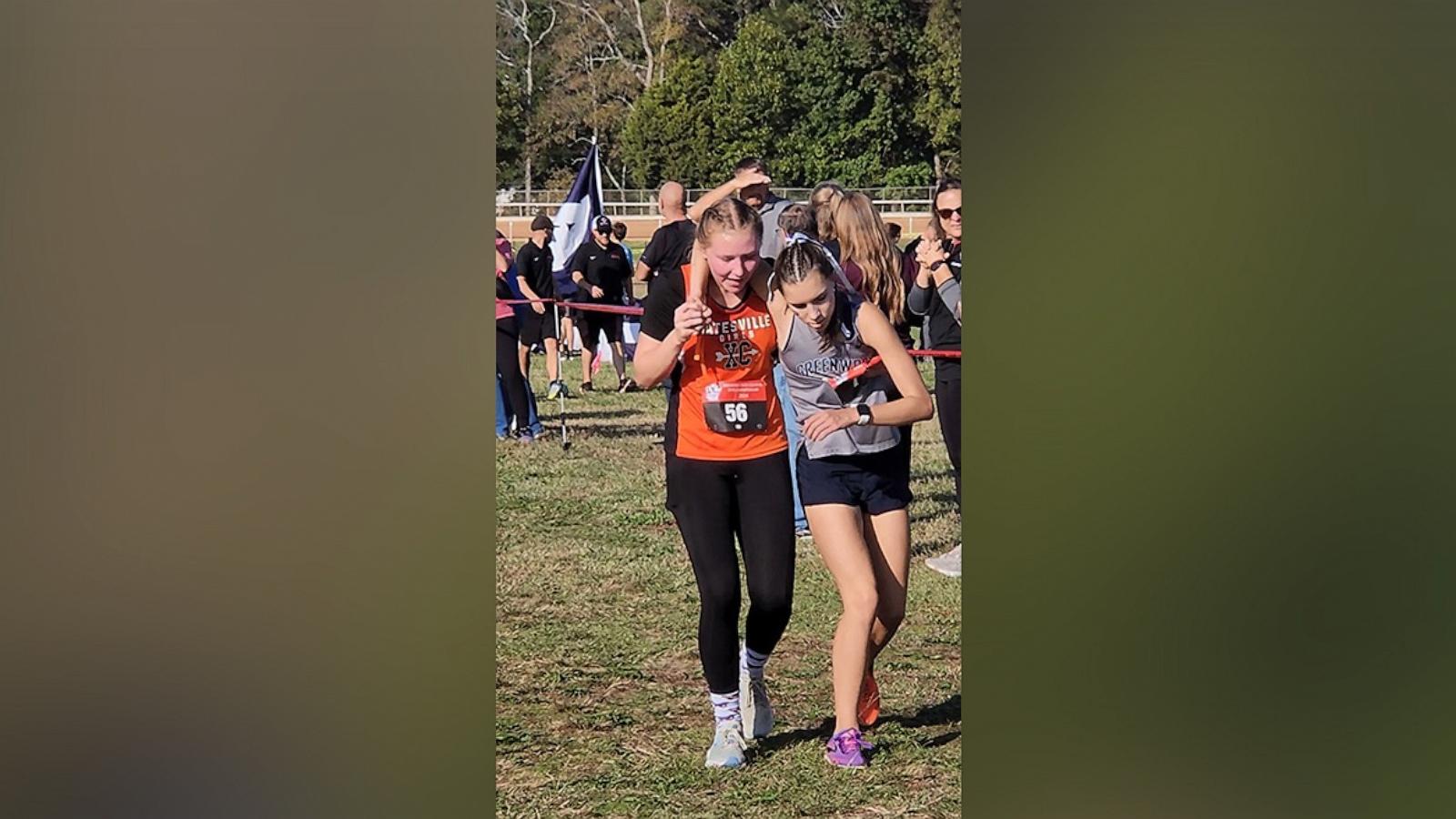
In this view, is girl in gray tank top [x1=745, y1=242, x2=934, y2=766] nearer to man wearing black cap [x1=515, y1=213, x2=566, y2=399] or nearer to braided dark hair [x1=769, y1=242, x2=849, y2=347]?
braided dark hair [x1=769, y1=242, x2=849, y2=347]

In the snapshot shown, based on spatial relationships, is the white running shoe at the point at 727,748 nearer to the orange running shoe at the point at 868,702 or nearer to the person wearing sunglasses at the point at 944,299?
the orange running shoe at the point at 868,702

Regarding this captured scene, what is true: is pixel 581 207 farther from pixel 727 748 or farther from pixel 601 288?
pixel 727 748

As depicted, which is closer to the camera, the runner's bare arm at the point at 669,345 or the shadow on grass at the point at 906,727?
the runner's bare arm at the point at 669,345

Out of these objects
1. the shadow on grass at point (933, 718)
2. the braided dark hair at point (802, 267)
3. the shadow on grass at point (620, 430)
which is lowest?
the shadow on grass at point (933, 718)

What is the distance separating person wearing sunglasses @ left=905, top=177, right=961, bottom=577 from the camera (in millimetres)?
4969

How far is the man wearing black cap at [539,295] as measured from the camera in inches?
199

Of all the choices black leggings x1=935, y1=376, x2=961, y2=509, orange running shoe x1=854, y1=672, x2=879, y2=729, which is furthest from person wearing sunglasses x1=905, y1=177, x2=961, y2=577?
orange running shoe x1=854, y1=672, x2=879, y2=729

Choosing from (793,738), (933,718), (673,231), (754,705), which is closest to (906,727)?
(933,718)

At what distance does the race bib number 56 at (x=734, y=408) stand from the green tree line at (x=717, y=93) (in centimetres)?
61

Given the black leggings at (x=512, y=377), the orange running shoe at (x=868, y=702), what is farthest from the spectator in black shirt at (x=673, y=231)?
the orange running shoe at (x=868, y=702)
